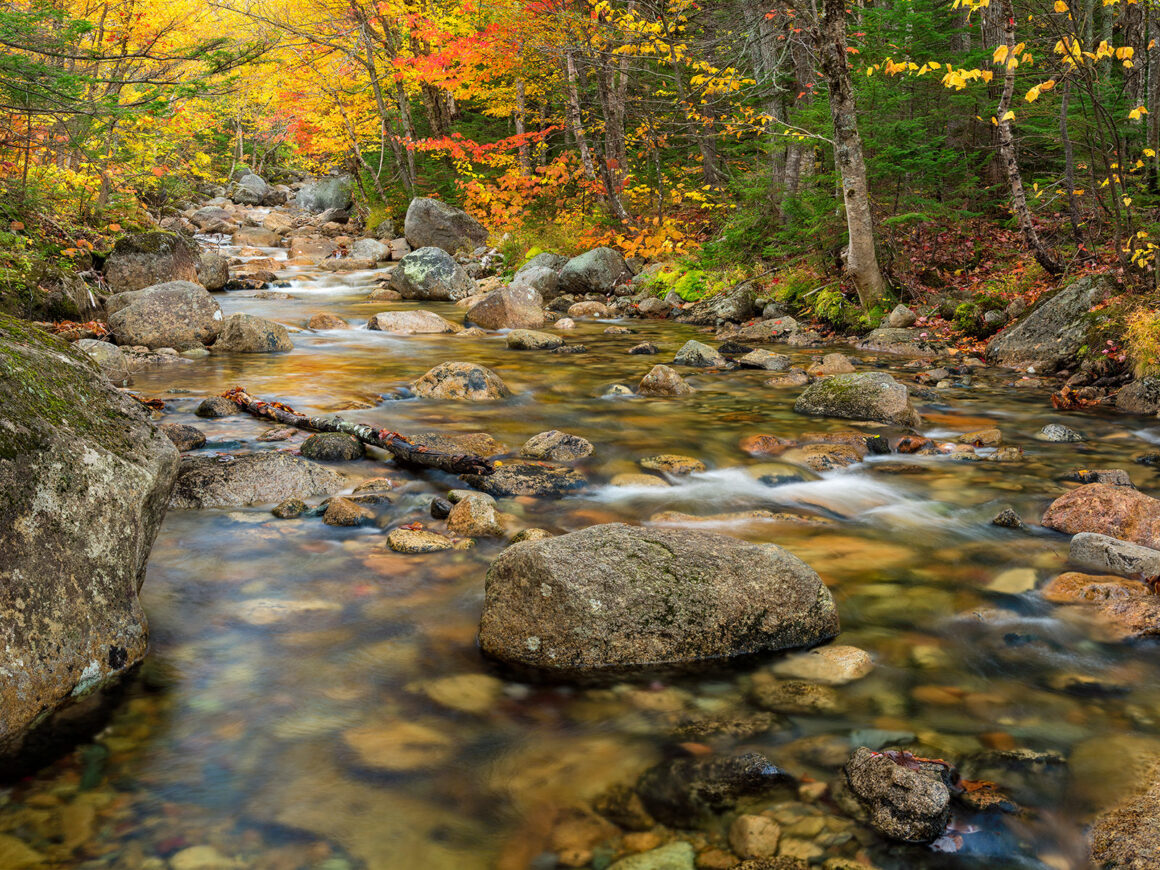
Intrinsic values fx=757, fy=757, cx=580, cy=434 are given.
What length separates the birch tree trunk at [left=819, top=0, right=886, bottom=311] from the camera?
419 inches

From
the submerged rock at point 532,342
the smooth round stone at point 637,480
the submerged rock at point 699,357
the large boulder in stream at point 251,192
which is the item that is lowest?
the smooth round stone at point 637,480

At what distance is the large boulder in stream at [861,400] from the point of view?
7.60 meters

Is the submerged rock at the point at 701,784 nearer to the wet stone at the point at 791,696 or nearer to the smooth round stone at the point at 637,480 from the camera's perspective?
the wet stone at the point at 791,696

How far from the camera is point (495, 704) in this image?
10.7 feet

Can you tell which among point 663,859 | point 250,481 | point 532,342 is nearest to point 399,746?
point 663,859

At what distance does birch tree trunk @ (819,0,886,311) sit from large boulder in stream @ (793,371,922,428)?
445 centimetres

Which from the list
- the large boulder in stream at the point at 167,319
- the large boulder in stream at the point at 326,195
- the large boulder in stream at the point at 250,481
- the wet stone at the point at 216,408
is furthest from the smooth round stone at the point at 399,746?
the large boulder in stream at the point at 326,195

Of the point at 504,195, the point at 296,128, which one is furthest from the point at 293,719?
the point at 296,128

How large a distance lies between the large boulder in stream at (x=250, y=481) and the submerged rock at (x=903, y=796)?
411 cm

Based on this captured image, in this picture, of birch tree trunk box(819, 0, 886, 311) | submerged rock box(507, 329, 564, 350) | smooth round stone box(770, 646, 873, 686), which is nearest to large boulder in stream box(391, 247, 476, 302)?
submerged rock box(507, 329, 564, 350)

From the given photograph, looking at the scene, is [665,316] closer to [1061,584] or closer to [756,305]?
[756,305]

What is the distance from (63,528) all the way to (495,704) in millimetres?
1885

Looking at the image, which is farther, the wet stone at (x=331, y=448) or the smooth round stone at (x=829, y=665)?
the wet stone at (x=331, y=448)

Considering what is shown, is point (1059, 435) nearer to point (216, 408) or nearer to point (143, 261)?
point (216, 408)
